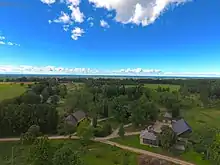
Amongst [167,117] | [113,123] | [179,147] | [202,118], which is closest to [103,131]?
[113,123]

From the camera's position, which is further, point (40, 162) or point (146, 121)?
point (146, 121)

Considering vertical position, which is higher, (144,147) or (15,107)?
(15,107)

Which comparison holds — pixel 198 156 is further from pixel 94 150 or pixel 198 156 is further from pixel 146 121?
pixel 146 121

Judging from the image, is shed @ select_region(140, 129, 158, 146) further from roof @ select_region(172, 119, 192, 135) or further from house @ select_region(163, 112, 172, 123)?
house @ select_region(163, 112, 172, 123)

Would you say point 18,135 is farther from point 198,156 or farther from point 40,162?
point 198,156

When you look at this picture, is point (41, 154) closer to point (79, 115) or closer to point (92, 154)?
point (92, 154)

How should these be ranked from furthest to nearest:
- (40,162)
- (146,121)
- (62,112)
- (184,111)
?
(184,111) < (62,112) < (146,121) < (40,162)

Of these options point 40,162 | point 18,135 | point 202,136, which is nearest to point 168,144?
point 202,136

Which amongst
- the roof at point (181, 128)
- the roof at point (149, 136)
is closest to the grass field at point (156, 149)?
the roof at point (149, 136)

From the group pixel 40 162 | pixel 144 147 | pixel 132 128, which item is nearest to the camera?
pixel 40 162
